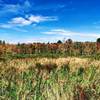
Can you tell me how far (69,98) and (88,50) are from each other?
3578 centimetres

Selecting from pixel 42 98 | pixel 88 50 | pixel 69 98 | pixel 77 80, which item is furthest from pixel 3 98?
pixel 88 50

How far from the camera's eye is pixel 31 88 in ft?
25.7

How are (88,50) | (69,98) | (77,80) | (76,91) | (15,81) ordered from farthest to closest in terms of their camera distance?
(88,50), (77,80), (15,81), (76,91), (69,98)

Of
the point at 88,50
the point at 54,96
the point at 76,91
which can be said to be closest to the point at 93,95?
the point at 76,91

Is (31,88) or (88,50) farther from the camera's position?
(88,50)

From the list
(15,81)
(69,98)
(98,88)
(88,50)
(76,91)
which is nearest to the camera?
(69,98)

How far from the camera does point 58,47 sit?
1684 inches

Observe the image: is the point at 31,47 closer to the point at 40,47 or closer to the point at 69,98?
the point at 40,47

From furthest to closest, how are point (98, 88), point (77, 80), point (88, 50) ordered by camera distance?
point (88, 50) < point (77, 80) < point (98, 88)

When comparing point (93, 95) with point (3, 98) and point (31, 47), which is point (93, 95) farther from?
point (31, 47)

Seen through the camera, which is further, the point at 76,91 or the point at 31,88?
the point at 31,88

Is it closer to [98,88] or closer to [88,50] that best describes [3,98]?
[98,88]

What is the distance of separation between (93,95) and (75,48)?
3613 centimetres

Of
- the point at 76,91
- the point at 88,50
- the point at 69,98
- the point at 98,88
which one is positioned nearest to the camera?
the point at 69,98
